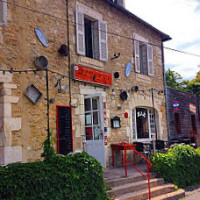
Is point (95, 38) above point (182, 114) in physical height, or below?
above

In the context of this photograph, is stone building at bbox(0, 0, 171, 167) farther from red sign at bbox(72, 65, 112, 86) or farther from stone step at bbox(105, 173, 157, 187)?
stone step at bbox(105, 173, 157, 187)

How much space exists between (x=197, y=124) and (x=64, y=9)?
9.26m

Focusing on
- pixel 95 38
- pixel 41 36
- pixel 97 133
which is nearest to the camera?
pixel 41 36

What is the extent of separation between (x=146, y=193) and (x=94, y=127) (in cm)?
216

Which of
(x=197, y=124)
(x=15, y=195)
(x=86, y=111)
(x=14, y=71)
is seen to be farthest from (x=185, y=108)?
(x=15, y=195)

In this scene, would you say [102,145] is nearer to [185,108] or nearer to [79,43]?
[79,43]

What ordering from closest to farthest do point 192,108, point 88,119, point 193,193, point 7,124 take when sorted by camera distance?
point 7,124, point 193,193, point 88,119, point 192,108

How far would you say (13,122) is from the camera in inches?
221

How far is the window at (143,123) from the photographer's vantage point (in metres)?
9.55

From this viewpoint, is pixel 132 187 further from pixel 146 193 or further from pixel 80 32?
pixel 80 32

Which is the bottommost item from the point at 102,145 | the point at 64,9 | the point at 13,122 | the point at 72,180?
the point at 72,180

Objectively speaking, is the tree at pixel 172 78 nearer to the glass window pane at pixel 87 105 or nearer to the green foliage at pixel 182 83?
the green foliage at pixel 182 83

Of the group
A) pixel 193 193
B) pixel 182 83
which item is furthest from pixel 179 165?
pixel 182 83

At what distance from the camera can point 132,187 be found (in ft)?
19.8
